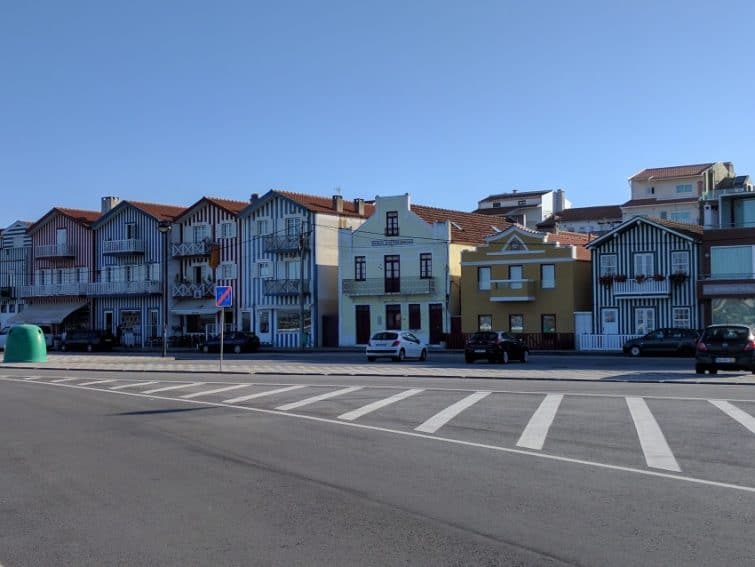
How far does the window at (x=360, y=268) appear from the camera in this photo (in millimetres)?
61594

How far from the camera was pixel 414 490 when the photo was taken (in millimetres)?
9430

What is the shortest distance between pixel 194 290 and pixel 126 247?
7.39m

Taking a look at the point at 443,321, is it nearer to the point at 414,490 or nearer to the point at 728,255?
the point at 728,255

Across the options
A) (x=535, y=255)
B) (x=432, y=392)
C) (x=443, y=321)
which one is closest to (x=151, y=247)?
(x=443, y=321)

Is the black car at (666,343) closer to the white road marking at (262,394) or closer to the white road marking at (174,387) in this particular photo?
the white road marking at (262,394)

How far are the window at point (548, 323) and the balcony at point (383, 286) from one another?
7.54m

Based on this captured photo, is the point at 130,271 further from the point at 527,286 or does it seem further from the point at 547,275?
the point at 547,275

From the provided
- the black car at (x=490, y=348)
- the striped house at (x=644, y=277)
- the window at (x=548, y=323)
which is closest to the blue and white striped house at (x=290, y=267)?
the window at (x=548, y=323)

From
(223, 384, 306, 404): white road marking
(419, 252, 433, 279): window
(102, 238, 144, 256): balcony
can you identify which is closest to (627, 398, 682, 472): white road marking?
(223, 384, 306, 404): white road marking

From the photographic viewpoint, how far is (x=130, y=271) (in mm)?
72188

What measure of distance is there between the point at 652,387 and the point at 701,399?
3.61 meters

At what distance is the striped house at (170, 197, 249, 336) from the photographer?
Answer: 67250mm

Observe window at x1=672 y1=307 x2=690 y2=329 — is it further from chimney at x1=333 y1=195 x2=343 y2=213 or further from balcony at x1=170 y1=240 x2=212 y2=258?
balcony at x1=170 y1=240 x2=212 y2=258

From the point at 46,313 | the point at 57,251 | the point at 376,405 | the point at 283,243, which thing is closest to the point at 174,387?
the point at 376,405
